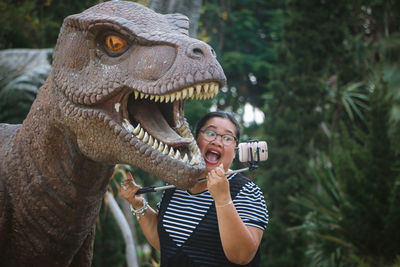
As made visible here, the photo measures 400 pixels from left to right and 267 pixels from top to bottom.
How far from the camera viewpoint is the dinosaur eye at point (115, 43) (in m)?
1.81

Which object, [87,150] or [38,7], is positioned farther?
[38,7]

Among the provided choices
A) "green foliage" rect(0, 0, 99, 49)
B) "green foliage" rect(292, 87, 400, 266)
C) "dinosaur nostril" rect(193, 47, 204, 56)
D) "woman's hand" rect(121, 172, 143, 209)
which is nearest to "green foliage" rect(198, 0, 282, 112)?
"green foliage" rect(292, 87, 400, 266)

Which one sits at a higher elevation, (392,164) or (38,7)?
(38,7)

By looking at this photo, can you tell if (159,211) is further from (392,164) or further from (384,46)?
(384,46)

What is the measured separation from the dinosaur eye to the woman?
2.26ft

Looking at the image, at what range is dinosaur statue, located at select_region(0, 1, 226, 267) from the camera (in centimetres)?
170

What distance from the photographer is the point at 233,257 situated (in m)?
2.07

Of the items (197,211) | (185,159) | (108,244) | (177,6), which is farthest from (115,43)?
(108,244)

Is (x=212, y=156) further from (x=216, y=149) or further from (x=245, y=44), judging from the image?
(x=245, y=44)

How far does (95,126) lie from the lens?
1.84 meters

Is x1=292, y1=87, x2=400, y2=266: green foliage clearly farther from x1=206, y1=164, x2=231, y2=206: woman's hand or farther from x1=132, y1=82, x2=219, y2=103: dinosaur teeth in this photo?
x1=132, y1=82, x2=219, y2=103: dinosaur teeth

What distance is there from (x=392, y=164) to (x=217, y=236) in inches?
238

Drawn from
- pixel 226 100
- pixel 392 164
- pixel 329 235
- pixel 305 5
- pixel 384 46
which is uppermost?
pixel 305 5

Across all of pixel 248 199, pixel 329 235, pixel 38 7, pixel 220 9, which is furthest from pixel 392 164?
pixel 220 9
